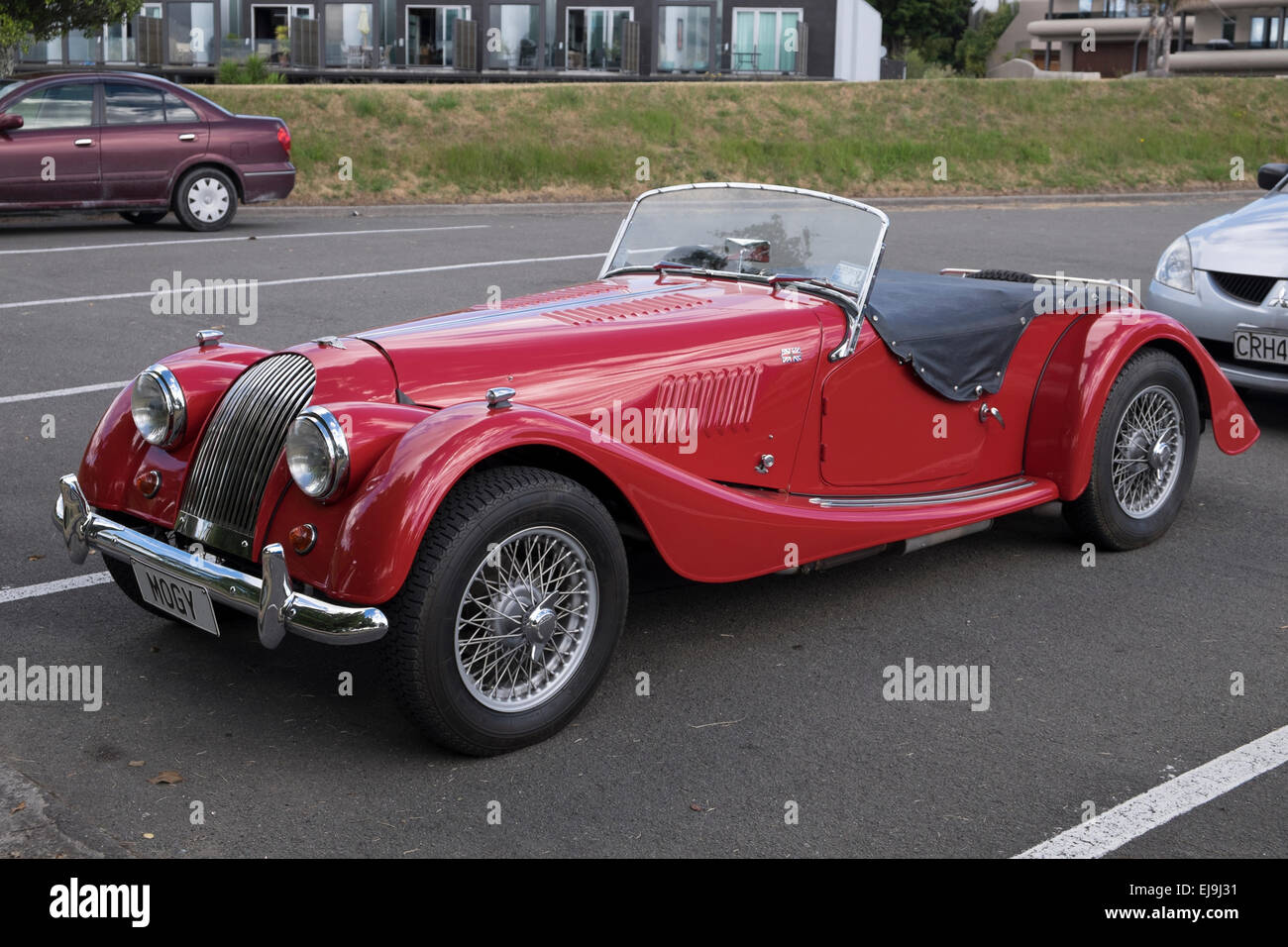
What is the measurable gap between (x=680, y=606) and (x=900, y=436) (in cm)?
107

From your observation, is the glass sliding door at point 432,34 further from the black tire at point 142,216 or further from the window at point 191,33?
the black tire at point 142,216

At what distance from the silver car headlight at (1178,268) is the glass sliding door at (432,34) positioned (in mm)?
30186

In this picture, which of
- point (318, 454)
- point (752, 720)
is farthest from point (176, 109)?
point (752, 720)

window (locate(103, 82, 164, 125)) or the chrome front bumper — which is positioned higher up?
window (locate(103, 82, 164, 125))

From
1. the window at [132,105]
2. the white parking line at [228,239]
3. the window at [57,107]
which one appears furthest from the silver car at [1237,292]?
the window at [57,107]

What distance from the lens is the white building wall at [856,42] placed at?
1500 inches

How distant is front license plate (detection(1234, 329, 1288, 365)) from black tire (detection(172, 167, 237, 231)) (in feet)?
36.2

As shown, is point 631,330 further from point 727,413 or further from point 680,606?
point 680,606

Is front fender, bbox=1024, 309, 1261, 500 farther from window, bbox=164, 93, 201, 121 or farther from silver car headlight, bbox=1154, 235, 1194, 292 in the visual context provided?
window, bbox=164, 93, 201, 121

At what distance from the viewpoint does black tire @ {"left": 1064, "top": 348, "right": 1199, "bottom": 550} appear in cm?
561

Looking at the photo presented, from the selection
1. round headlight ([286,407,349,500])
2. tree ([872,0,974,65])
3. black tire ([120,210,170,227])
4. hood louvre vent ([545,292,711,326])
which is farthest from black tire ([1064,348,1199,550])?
tree ([872,0,974,65])

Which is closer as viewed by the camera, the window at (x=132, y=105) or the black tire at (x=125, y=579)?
the black tire at (x=125, y=579)

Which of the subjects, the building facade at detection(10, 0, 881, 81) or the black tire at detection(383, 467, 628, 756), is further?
the building facade at detection(10, 0, 881, 81)
